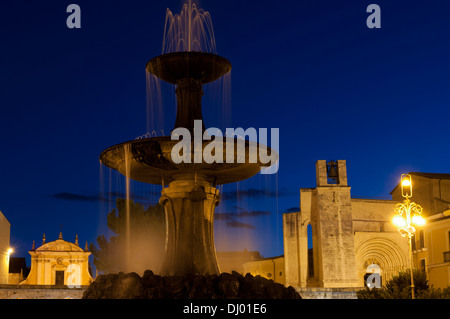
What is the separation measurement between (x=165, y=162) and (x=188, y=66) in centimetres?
188

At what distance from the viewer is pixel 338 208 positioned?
A: 33281mm

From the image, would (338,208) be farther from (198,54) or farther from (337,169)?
(198,54)

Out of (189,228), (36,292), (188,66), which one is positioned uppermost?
(188,66)

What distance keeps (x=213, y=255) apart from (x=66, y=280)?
3039cm

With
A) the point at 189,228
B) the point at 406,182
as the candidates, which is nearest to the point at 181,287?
the point at 189,228

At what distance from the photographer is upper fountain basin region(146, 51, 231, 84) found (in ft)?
35.3

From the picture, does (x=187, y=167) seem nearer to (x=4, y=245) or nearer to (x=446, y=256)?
(x=446, y=256)

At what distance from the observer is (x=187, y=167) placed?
10523mm

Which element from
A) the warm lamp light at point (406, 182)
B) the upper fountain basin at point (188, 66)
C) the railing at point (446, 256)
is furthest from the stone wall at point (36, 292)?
the warm lamp light at point (406, 182)

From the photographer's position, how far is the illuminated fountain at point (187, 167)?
1009 centimetres

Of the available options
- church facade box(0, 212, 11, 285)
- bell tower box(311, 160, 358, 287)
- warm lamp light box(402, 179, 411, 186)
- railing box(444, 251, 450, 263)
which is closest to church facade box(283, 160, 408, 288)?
bell tower box(311, 160, 358, 287)

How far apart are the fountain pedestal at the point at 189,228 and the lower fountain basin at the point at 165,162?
11.1 inches

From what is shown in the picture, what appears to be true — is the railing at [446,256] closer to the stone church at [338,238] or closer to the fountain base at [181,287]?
the stone church at [338,238]

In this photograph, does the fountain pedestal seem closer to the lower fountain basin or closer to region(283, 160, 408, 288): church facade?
the lower fountain basin
